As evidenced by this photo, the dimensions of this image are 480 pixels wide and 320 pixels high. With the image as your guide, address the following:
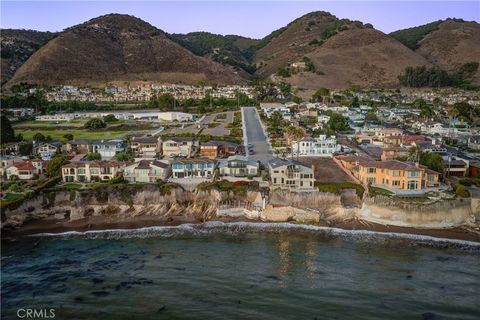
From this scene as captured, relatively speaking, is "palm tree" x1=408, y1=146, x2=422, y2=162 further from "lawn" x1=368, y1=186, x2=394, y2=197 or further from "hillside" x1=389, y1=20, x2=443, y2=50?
"hillside" x1=389, y1=20, x2=443, y2=50

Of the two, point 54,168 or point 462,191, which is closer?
point 462,191

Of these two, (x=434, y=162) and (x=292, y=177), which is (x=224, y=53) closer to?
(x=434, y=162)

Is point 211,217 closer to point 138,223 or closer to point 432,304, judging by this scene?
point 138,223

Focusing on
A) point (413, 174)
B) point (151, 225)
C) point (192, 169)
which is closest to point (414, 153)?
point (413, 174)

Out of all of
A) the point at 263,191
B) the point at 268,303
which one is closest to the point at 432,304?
the point at 268,303

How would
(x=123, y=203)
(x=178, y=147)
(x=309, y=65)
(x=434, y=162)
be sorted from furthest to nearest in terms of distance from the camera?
(x=309, y=65) < (x=178, y=147) < (x=434, y=162) < (x=123, y=203)

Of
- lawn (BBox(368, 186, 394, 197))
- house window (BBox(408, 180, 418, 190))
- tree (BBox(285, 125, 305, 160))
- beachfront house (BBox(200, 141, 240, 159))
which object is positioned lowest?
lawn (BBox(368, 186, 394, 197))

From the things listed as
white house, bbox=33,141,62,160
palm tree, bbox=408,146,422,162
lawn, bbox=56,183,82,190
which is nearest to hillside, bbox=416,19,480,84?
palm tree, bbox=408,146,422,162
